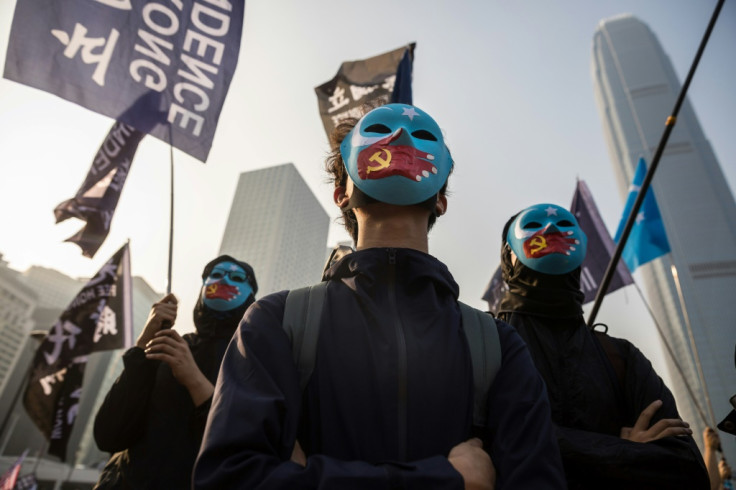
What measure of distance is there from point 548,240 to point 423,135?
1.56 meters

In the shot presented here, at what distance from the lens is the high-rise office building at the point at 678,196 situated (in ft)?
268

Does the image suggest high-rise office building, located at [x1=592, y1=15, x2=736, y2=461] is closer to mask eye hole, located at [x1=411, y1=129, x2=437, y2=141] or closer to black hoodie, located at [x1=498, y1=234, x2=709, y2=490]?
black hoodie, located at [x1=498, y1=234, x2=709, y2=490]

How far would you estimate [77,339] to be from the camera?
26.7 ft

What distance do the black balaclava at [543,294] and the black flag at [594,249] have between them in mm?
6476

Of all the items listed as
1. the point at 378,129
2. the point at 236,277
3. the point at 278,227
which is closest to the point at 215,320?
the point at 236,277

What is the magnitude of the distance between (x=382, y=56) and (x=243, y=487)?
7864 mm

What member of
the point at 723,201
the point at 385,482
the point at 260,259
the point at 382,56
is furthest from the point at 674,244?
the point at 385,482

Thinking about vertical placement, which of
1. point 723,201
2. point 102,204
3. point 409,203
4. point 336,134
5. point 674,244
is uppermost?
point 723,201

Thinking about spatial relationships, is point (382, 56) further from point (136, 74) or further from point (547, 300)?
point (547, 300)

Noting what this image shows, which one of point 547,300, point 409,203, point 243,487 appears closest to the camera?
point 243,487

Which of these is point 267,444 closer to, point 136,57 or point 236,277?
point 236,277

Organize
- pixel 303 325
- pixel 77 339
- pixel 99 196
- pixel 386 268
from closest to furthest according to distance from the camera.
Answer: pixel 303 325
pixel 386 268
pixel 99 196
pixel 77 339

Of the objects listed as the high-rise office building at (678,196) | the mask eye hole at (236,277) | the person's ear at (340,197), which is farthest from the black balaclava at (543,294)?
the high-rise office building at (678,196)

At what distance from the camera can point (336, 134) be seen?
2234 mm
